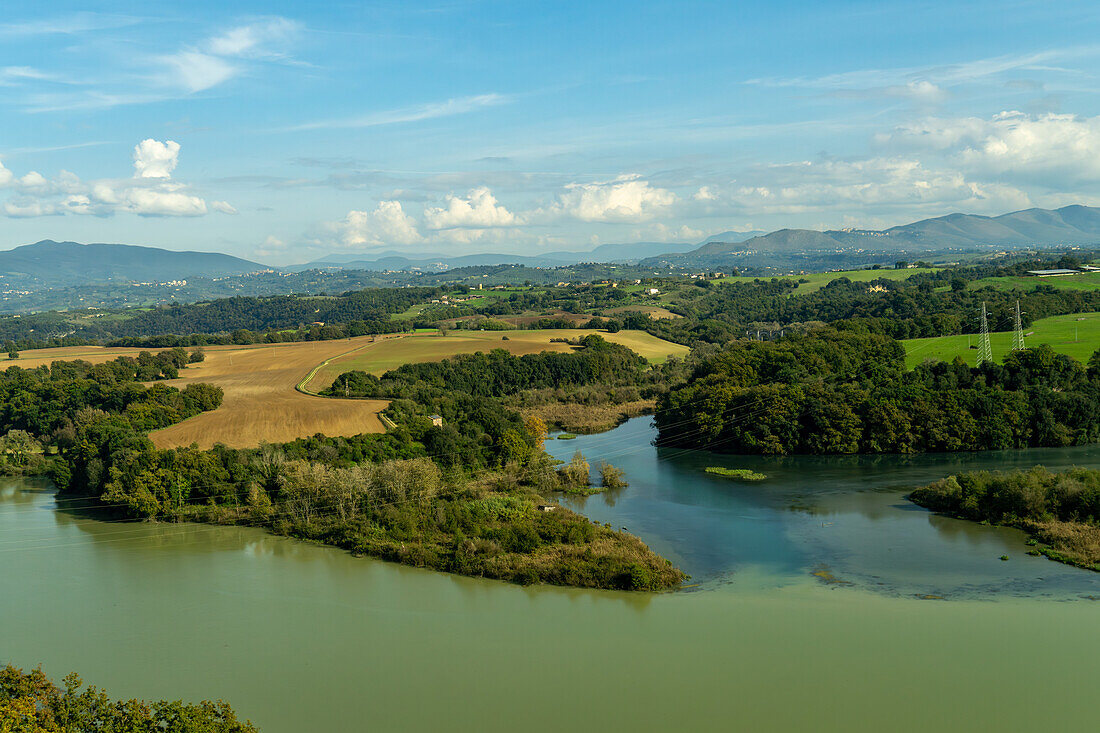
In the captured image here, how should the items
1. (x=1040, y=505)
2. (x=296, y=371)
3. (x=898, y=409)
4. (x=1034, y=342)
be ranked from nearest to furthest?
(x=1040, y=505), (x=898, y=409), (x=1034, y=342), (x=296, y=371)

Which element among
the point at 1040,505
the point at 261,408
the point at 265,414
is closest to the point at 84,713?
the point at 265,414

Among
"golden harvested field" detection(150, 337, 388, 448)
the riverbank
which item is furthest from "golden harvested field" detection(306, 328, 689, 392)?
the riverbank

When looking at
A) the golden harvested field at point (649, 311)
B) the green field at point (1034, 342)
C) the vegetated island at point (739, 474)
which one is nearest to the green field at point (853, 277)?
the golden harvested field at point (649, 311)

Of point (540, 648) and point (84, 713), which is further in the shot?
point (540, 648)

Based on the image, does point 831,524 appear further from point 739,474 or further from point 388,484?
point 388,484

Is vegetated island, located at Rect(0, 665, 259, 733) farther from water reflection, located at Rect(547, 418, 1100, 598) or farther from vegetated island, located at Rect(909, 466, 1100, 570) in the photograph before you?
vegetated island, located at Rect(909, 466, 1100, 570)

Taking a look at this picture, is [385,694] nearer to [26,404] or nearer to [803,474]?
[803,474]
